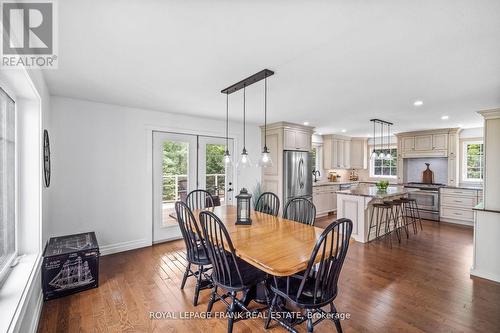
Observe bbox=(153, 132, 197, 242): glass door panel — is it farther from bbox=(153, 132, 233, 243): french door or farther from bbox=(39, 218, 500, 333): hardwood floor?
bbox=(39, 218, 500, 333): hardwood floor

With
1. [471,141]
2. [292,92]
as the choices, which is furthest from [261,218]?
[471,141]

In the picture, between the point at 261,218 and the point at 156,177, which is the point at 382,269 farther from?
the point at 156,177

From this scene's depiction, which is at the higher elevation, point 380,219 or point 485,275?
point 380,219

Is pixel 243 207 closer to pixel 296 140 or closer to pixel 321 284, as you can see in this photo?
pixel 321 284

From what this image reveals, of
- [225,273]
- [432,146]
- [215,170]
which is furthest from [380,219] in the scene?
[225,273]

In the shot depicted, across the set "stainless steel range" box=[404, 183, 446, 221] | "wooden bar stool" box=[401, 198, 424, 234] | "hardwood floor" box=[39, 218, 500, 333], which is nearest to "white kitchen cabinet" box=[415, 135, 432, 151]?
"stainless steel range" box=[404, 183, 446, 221]

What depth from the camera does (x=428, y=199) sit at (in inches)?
233

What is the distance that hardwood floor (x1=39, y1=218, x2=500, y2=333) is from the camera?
2033 mm

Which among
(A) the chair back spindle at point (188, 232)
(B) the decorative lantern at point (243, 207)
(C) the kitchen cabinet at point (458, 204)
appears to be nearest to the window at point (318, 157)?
(C) the kitchen cabinet at point (458, 204)

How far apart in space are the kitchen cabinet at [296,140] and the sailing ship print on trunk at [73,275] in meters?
3.98

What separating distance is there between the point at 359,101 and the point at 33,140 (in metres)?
3.90

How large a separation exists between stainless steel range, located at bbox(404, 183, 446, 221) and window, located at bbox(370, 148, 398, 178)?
1108 millimetres

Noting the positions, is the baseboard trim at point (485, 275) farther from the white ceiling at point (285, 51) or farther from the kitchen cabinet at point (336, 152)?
the kitchen cabinet at point (336, 152)

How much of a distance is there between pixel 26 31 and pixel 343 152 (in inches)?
288
